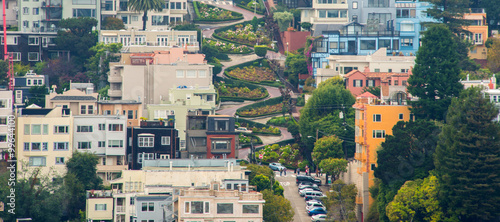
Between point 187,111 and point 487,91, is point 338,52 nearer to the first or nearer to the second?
point 187,111

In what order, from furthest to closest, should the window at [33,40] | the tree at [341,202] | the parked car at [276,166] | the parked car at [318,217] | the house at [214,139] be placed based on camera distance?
the window at [33,40] < the parked car at [276,166] < the house at [214,139] < the parked car at [318,217] < the tree at [341,202]

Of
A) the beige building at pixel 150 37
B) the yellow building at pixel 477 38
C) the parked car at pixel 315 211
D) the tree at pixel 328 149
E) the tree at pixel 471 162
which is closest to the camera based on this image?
the tree at pixel 471 162

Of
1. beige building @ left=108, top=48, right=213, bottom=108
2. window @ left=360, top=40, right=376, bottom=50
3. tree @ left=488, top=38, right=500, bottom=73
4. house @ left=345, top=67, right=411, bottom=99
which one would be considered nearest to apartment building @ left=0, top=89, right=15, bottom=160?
beige building @ left=108, top=48, right=213, bottom=108

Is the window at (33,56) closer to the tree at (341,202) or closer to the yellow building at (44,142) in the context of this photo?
the yellow building at (44,142)

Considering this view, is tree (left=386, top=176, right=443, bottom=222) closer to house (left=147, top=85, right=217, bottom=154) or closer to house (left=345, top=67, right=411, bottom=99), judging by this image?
house (left=345, top=67, right=411, bottom=99)

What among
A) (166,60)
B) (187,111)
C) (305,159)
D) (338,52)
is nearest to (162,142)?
(187,111)

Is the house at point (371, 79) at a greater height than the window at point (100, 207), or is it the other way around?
the house at point (371, 79)

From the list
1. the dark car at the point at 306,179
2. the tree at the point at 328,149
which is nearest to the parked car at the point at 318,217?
the dark car at the point at 306,179

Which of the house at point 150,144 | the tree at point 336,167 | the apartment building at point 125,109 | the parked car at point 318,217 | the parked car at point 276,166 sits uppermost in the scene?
the apartment building at point 125,109
